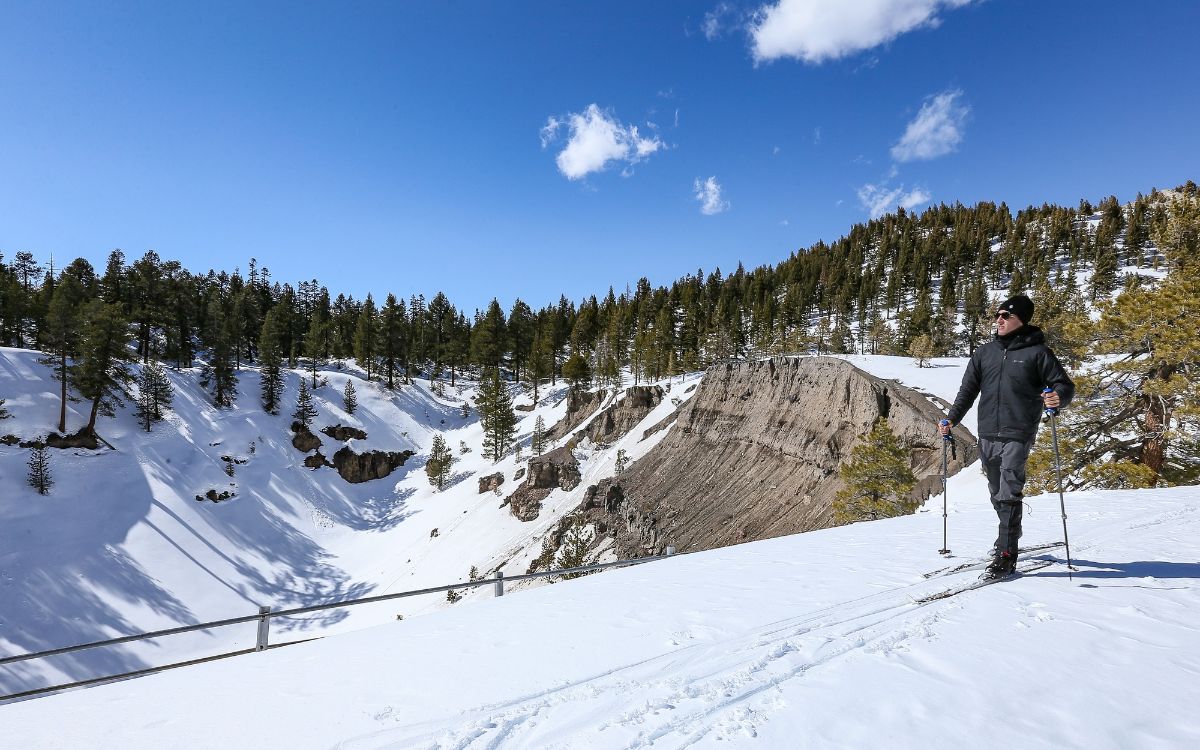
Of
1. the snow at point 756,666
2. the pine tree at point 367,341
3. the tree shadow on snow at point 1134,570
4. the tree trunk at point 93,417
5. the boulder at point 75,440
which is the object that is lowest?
the boulder at point 75,440

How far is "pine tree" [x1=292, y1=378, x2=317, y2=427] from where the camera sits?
5200 cm

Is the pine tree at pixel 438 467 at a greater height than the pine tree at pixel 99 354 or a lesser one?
lesser

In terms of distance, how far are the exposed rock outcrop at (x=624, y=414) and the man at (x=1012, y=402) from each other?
44.7 m

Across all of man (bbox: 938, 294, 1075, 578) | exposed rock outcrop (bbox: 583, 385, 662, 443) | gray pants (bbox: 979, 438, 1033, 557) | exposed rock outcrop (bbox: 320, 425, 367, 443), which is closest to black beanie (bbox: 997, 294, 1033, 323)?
man (bbox: 938, 294, 1075, 578)

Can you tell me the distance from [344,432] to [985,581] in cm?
5940

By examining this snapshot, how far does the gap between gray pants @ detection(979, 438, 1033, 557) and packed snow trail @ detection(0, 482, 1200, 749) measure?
0.49 meters

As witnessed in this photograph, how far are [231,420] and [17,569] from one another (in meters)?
23.8

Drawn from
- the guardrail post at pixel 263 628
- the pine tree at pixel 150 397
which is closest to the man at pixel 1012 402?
the guardrail post at pixel 263 628

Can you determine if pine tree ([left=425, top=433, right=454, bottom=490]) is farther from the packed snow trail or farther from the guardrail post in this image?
the packed snow trail

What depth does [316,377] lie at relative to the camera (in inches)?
2366

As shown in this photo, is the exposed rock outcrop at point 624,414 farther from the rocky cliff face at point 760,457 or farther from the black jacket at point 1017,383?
the black jacket at point 1017,383

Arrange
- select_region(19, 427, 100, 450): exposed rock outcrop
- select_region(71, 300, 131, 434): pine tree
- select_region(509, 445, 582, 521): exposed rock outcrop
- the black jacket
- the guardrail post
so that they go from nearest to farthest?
the black jacket
the guardrail post
select_region(19, 427, 100, 450): exposed rock outcrop
select_region(71, 300, 131, 434): pine tree
select_region(509, 445, 582, 521): exposed rock outcrop

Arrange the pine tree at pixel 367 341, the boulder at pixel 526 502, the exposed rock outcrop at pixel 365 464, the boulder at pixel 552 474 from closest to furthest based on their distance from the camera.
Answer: the boulder at pixel 526 502, the boulder at pixel 552 474, the exposed rock outcrop at pixel 365 464, the pine tree at pixel 367 341

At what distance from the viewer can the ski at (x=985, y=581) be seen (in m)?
4.82
